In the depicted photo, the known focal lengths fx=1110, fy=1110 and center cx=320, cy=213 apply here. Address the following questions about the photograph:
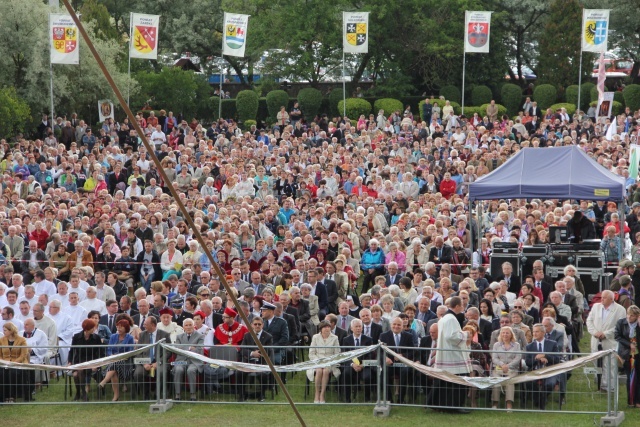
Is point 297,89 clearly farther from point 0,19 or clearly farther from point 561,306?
point 561,306

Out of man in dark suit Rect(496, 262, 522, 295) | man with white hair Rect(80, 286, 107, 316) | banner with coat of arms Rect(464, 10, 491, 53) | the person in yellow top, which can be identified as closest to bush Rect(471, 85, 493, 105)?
banner with coat of arms Rect(464, 10, 491, 53)

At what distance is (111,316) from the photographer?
14633mm

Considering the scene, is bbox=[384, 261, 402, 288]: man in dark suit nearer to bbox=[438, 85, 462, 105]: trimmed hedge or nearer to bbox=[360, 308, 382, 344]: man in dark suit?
bbox=[360, 308, 382, 344]: man in dark suit

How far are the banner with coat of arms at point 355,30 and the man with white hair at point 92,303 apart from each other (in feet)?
65.7

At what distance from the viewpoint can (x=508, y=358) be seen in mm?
12359

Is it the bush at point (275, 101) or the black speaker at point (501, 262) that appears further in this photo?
the bush at point (275, 101)

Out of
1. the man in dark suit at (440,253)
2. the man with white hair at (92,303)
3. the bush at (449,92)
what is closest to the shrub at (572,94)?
the bush at (449,92)

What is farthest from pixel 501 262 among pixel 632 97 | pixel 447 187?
pixel 632 97

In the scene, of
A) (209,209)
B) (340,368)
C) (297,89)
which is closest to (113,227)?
(209,209)

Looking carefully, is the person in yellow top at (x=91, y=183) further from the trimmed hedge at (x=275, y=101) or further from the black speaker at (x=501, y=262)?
the trimmed hedge at (x=275, y=101)

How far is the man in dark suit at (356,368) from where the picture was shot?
12.7 metres

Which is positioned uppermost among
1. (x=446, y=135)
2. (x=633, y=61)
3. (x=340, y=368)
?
(x=633, y=61)

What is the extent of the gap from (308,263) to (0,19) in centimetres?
2184

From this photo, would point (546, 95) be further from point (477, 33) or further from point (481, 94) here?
point (477, 33)
